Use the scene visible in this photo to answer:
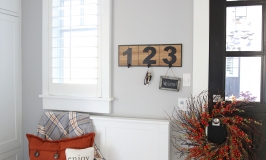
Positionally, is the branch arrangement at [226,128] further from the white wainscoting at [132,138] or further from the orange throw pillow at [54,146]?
the orange throw pillow at [54,146]

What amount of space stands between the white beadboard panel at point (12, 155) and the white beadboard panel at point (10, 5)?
1.38m

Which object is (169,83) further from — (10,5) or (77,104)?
(10,5)

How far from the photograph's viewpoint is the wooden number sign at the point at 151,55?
6.22ft

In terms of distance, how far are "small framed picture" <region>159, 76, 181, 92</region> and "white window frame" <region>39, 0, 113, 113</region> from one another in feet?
1.54

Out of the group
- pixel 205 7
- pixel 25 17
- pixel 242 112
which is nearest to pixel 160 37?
pixel 205 7

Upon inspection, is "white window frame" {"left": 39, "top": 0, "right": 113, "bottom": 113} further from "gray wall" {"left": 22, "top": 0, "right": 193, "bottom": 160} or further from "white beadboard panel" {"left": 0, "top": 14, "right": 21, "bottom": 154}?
"white beadboard panel" {"left": 0, "top": 14, "right": 21, "bottom": 154}

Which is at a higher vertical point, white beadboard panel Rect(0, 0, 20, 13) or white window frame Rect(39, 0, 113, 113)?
white beadboard panel Rect(0, 0, 20, 13)

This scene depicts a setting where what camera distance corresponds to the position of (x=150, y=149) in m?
1.91

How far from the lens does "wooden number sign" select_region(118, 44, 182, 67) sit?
1.90 metres

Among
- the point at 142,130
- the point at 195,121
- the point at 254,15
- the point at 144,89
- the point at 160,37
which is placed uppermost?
the point at 254,15

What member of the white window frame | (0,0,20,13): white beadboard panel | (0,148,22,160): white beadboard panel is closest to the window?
the white window frame

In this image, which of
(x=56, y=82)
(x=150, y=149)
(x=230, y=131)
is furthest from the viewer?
(x=56, y=82)

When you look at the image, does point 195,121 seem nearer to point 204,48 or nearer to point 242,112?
point 242,112

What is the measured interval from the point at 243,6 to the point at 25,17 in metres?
2.03
